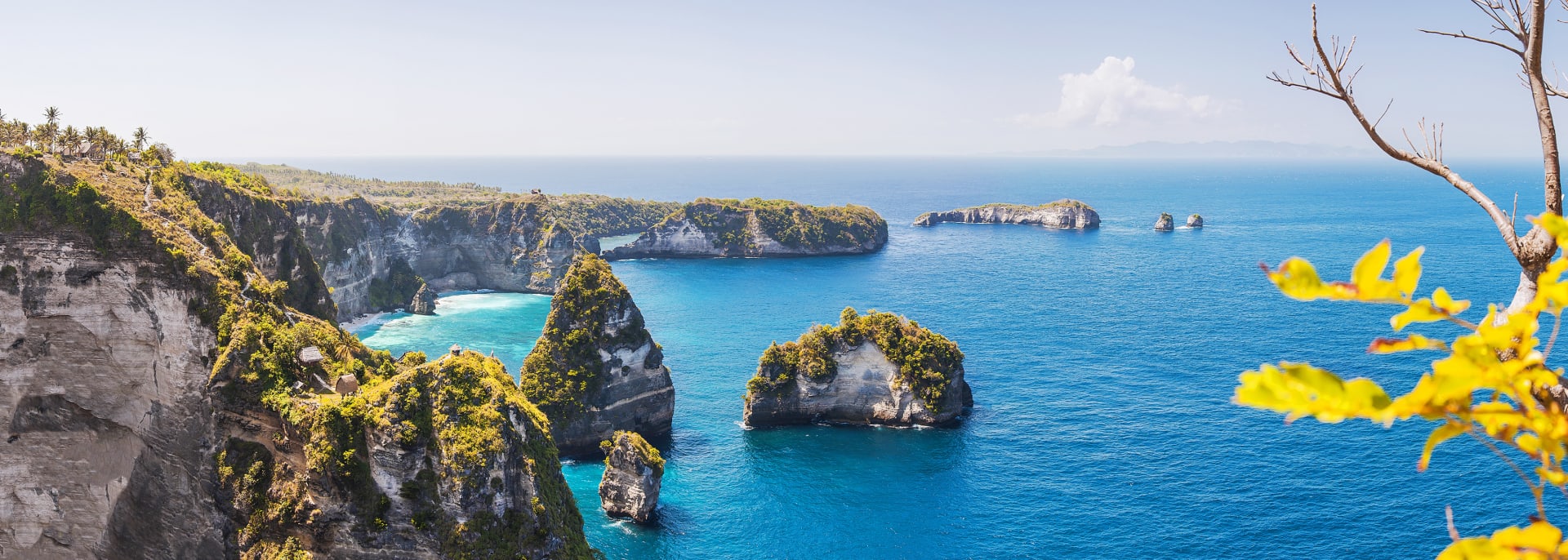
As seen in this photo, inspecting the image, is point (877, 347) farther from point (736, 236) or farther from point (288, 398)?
point (736, 236)

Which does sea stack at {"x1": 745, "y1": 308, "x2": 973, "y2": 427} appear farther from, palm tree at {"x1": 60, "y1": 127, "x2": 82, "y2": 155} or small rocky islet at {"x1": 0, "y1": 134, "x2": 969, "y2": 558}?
palm tree at {"x1": 60, "y1": 127, "x2": 82, "y2": 155}

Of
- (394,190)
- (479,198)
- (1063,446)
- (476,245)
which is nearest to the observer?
(1063,446)

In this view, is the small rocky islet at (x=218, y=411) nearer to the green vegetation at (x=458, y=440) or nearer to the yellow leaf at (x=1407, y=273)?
the green vegetation at (x=458, y=440)

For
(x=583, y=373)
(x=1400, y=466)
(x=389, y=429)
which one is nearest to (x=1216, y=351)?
(x=1400, y=466)

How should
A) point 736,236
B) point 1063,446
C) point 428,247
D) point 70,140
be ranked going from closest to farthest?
point 70,140
point 1063,446
point 428,247
point 736,236

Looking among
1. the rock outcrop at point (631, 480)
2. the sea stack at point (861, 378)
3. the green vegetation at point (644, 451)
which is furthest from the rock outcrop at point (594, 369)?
the rock outcrop at point (631, 480)

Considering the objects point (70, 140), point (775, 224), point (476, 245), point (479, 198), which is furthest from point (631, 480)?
point (479, 198)

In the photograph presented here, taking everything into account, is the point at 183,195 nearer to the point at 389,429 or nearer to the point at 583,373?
the point at 389,429
